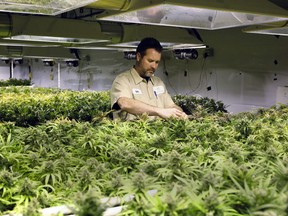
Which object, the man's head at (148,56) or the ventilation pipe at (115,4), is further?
the man's head at (148,56)

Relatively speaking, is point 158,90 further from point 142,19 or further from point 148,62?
point 142,19

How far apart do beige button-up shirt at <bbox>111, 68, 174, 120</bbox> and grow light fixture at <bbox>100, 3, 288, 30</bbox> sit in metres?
0.50

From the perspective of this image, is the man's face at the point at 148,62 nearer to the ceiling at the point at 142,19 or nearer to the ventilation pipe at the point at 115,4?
the ceiling at the point at 142,19

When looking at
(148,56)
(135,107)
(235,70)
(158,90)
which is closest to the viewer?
(135,107)

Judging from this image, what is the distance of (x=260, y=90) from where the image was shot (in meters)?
5.98

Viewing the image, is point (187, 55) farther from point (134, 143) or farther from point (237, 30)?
point (134, 143)

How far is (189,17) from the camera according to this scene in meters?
3.20

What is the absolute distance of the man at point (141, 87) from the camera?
3.00 meters

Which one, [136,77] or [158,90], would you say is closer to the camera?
[136,77]

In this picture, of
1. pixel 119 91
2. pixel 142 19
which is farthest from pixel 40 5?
→ pixel 119 91

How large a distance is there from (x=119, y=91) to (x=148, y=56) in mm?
408

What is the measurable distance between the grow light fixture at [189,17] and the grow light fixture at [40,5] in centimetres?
50

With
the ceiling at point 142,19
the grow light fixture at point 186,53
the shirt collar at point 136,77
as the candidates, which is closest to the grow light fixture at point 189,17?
the ceiling at point 142,19

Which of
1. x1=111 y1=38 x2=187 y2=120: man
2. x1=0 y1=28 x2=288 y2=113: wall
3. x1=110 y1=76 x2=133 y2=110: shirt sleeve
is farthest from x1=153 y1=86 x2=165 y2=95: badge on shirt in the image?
x1=0 y1=28 x2=288 y2=113: wall
